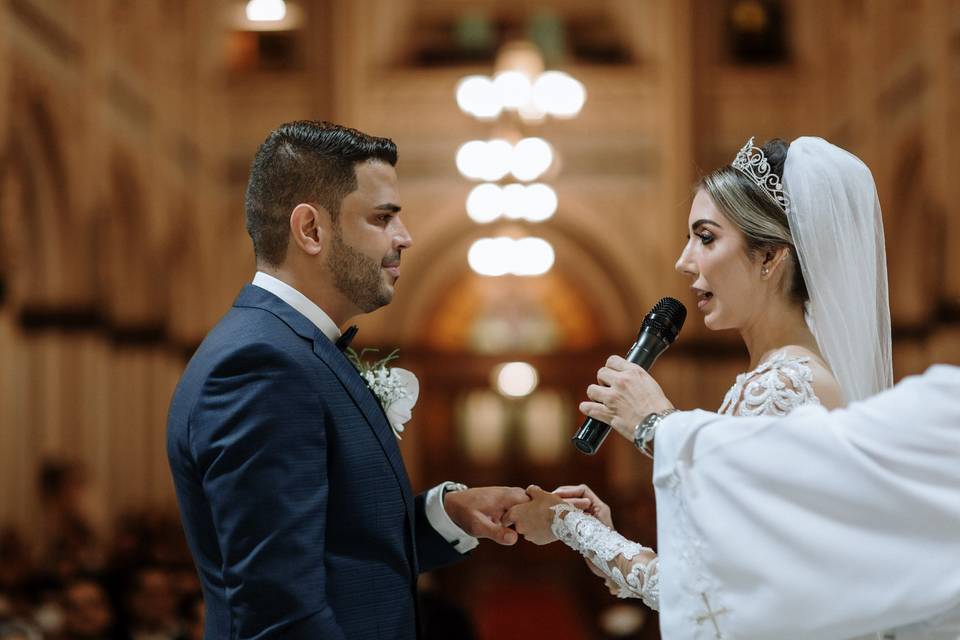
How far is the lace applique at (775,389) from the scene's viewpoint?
9.09 ft

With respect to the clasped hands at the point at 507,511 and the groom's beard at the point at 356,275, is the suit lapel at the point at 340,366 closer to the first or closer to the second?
the groom's beard at the point at 356,275

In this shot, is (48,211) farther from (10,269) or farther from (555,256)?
(555,256)

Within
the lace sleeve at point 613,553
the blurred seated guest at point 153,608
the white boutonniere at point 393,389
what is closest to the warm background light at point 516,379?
the blurred seated guest at point 153,608

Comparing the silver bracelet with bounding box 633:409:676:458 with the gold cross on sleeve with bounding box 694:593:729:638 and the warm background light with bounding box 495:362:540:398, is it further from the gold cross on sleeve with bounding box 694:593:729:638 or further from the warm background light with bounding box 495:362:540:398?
the warm background light with bounding box 495:362:540:398

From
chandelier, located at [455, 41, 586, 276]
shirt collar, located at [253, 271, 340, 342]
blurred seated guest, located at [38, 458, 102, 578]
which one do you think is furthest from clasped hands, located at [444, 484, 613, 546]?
chandelier, located at [455, 41, 586, 276]

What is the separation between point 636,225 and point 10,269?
9.43 metres

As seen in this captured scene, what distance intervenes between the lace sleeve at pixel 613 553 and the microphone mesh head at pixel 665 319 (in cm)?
54

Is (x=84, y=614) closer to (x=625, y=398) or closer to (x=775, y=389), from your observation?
(x=625, y=398)

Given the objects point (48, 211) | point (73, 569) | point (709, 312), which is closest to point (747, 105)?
point (48, 211)

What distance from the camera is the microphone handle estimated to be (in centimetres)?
285

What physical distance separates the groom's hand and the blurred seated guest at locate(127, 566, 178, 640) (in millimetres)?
3958

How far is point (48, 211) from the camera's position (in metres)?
11.9

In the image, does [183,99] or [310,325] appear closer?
[310,325]

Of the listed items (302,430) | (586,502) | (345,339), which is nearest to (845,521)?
(586,502)
